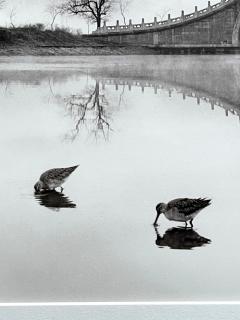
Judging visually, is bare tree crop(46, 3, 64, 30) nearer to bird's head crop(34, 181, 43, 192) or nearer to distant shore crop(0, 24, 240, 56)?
distant shore crop(0, 24, 240, 56)

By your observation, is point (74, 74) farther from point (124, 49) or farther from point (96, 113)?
point (96, 113)

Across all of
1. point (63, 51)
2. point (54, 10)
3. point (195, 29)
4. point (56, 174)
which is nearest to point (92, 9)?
point (54, 10)

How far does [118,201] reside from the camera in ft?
10.3

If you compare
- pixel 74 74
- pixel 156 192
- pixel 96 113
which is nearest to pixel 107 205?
pixel 156 192

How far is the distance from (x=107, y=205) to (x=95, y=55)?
25.4 feet

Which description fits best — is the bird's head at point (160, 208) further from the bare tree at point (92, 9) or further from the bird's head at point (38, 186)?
the bare tree at point (92, 9)

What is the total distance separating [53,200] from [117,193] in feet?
1.22

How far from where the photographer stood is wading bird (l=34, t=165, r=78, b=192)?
3.34m

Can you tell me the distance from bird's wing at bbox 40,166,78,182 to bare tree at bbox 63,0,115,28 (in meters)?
1.52

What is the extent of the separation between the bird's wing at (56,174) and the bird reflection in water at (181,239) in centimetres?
61

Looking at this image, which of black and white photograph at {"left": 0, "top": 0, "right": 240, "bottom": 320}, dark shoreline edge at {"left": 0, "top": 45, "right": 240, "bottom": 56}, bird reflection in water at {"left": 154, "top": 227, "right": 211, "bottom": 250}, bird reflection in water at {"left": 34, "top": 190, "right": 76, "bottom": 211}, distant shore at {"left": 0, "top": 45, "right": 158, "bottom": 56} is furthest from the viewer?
distant shore at {"left": 0, "top": 45, "right": 158, "bottom": 56}

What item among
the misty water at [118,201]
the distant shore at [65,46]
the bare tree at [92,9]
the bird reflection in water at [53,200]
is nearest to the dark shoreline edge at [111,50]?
the distant shore at [65,46]

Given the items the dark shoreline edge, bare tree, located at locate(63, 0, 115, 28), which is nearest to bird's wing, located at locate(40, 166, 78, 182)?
bare tree, located at locate(63, 0, 115, 28)

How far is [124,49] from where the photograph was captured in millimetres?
8875
